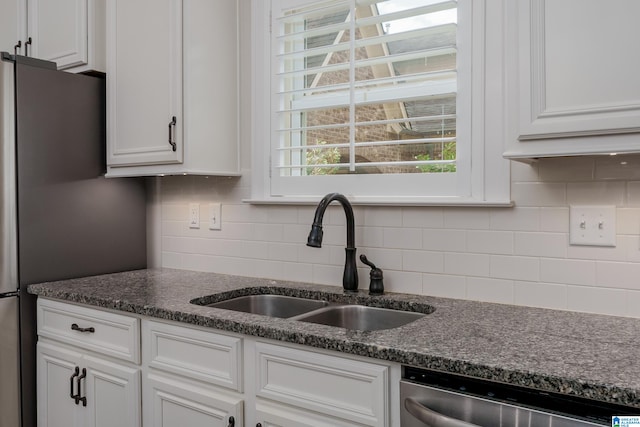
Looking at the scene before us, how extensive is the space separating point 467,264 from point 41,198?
174cm

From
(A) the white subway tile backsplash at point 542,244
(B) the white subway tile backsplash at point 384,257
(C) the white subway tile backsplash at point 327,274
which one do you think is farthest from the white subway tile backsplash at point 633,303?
(C) the white subway tile backsplash at point 327,274

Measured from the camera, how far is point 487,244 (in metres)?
1.75

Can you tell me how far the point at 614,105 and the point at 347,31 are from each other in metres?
1.15

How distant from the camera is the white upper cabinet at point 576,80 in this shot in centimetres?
124

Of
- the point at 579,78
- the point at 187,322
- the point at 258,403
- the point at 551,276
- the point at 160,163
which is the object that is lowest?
the point at 258,403

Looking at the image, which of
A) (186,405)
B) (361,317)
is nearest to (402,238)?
(361,317)

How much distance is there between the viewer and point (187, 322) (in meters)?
1.62

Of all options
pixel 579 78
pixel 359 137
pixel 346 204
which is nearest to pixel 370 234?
pixel 346 204

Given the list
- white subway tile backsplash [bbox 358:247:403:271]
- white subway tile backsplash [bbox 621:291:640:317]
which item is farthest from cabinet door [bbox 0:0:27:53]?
white subway tile backsplash [bbox 621:291:640:317]

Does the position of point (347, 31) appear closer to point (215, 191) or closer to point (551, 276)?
point (215, 191)

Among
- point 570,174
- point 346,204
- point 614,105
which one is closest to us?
point 614,105

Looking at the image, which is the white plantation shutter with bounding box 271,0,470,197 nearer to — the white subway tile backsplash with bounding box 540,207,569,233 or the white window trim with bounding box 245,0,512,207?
the white window trim with bounding box 245,0,512,207

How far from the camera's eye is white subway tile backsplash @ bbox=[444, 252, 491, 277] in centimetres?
175

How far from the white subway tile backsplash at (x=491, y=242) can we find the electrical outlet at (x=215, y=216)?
3.90 feet
